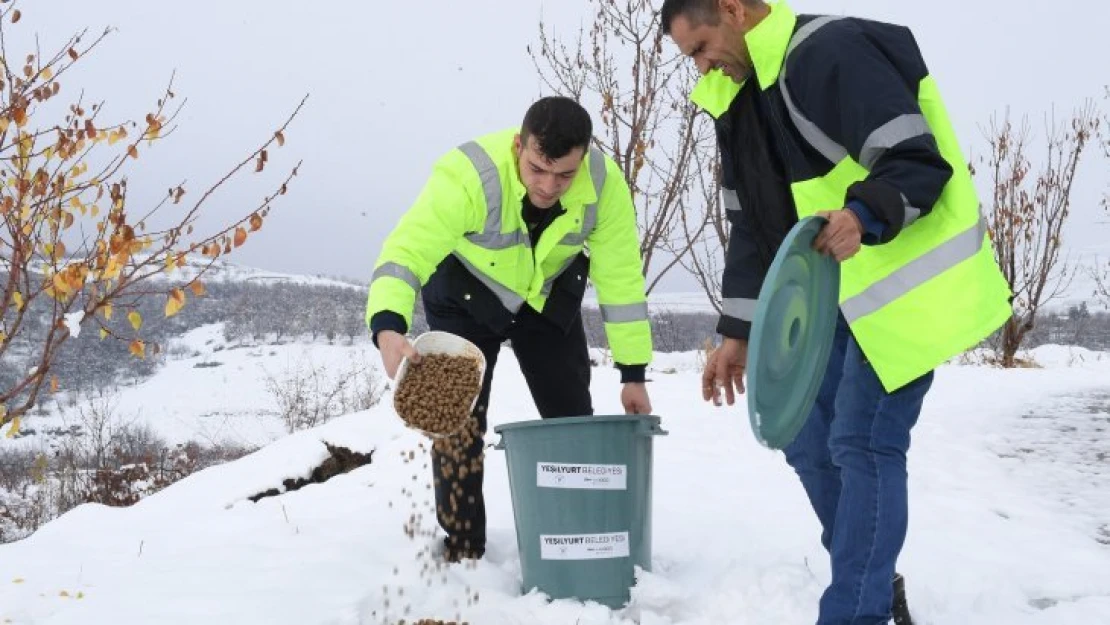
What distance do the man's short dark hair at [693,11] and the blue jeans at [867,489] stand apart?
0.83m

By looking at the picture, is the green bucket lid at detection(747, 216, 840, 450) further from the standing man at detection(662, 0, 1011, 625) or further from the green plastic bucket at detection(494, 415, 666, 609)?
the green plastic bucket at detection(494, 415, 666, 609)

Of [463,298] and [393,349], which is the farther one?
[463,298]

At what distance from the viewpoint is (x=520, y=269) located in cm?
291

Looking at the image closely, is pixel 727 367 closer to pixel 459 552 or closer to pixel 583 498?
pixel 583 498

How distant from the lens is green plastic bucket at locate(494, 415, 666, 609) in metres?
2.65

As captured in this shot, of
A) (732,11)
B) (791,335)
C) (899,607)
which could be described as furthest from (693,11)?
(899,607)

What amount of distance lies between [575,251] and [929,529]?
1842 mm

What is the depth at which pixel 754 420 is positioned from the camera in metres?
1.88

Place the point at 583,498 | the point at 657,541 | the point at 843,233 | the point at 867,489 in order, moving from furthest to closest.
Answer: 1. the point at 657,541
2. the point at 583,498
3. the point at 867,489
4. the point at 843,233

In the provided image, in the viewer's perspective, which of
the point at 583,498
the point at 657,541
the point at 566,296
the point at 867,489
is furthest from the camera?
the point at 657,541

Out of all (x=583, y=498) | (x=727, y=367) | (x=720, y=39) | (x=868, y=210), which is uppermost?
(x=720, y=39)

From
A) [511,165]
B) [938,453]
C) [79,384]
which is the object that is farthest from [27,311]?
[79,384]

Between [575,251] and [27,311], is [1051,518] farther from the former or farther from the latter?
[27,311]

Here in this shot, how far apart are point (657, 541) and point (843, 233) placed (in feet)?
6.50
